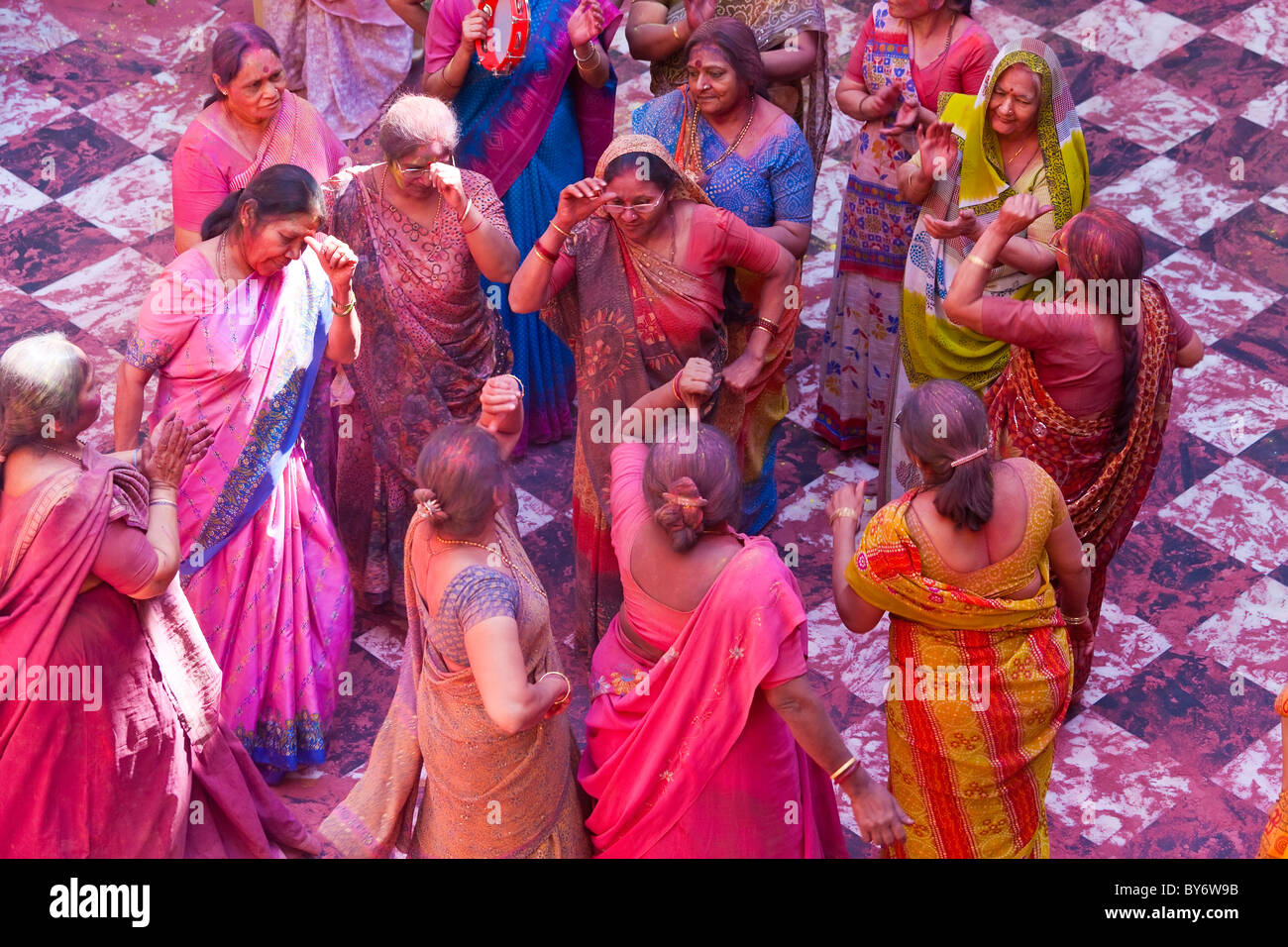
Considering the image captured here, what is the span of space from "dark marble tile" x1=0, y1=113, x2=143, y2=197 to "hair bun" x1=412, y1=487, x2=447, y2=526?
435cm

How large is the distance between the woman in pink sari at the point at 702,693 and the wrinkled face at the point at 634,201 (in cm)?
87

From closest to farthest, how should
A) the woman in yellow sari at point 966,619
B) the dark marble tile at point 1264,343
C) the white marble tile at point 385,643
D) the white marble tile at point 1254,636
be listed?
1. the woman in yellow sari at point 966,619
2. the white marble tile at point 1254,636
3. the white marble tile at point 385,643
4. the dark marble tile at point 1264,343

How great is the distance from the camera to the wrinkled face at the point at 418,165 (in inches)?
188

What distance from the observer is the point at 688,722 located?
3895 mm

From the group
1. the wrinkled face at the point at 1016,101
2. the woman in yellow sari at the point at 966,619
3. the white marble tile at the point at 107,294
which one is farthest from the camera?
the white marble tile at the point at 107,294

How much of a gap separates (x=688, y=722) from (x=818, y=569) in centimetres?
187

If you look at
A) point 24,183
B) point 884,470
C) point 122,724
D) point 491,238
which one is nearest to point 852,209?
point 884,470

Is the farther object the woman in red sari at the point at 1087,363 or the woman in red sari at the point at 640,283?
the woman in red sari at the point at 640,283

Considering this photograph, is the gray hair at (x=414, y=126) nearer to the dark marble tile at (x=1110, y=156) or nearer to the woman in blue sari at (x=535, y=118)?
the woman in blue sari at (x=535, y=118)

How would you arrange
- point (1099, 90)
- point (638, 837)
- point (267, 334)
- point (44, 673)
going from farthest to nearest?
point (1099, 90)
point (267, 334)
point (638, 837)
point (44, 673)

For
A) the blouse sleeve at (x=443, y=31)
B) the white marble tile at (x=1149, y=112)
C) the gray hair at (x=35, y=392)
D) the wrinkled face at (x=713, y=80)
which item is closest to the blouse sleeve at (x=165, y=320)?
the gray hair at (x=35, y=392)

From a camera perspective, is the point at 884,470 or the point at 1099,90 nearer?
the point at 884,470

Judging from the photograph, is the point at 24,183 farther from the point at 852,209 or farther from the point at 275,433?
the point at 852,209
